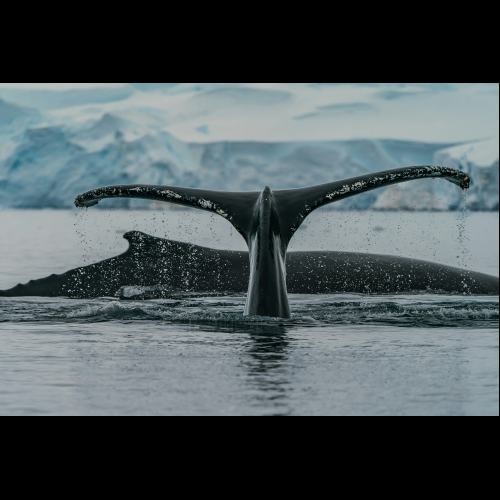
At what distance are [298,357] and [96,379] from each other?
167 cm

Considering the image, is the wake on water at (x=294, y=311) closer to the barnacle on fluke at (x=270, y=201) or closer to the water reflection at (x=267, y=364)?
the water reflection at (x=267, y=364)

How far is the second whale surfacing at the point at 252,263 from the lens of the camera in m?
8.00

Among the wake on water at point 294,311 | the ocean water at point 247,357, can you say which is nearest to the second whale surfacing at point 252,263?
the wake on water at point 294,311

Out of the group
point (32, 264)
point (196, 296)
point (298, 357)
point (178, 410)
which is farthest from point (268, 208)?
point (32, 264)

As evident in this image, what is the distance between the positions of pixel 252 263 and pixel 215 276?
3611 millimetres

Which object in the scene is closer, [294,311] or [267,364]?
[267,364]

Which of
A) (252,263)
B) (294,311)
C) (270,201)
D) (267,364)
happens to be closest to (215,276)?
(294,311)

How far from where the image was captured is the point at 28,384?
5.44 m

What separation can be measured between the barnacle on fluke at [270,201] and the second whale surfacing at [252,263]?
1 centimetres

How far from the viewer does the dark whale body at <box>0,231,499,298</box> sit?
10617mm

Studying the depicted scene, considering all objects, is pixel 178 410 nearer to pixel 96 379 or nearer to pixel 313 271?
pixel 96 379

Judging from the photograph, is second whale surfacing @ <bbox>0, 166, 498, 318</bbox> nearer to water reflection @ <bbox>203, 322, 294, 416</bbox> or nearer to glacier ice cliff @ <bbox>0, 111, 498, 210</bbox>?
water reflection @ <bbox>203, 322, 294, 416</bbox>

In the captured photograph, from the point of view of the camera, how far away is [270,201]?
8039mm

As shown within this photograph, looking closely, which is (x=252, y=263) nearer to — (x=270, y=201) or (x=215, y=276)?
(x=270, y=201)
